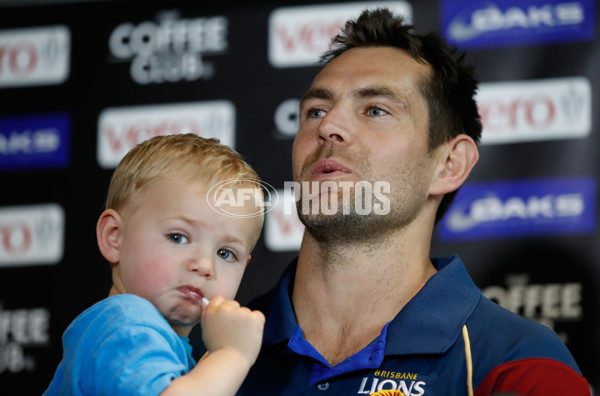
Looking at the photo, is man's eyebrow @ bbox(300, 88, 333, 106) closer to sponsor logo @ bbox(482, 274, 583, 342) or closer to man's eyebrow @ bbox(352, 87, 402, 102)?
man's eyebrow @ bbox(352, 87, 402, 102)

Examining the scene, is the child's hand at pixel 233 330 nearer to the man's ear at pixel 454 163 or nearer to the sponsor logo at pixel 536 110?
the man's ear at pixel 454 163

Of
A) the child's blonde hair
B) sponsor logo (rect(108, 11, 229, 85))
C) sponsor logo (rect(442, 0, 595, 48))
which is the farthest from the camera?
sponsor logo (rect(108, 11, 229, 85))

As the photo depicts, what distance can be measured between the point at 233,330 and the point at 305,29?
5.25ft

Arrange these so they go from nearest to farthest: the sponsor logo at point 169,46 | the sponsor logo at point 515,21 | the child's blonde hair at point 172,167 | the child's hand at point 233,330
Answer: the child's hand at point 233,330, the child's blonde hair at point 172,167, the sponsor logo at point 515,21, the sponsor logo at point 169,46

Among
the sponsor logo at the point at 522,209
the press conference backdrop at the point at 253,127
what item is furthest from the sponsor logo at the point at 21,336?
the sponsor logo at the point at 522,209

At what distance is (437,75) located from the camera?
1.87 meters

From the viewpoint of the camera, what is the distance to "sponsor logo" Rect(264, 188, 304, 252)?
2.51 m

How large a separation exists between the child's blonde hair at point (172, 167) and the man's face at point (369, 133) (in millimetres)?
324

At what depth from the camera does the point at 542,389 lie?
52.0 inches

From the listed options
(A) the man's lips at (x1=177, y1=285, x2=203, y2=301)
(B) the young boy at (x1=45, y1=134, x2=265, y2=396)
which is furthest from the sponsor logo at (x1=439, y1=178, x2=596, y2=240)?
(A) the man's lips at (x1=177, y1=285, x2=203, y2=301)

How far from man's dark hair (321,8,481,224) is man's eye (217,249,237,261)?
0.62m

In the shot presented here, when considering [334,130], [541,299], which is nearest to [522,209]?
[541,299]

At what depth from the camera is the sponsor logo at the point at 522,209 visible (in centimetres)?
237

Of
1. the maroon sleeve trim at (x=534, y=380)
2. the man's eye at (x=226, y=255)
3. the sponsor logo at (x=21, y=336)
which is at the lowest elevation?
the sponsor logo at (x=21, y=336)
